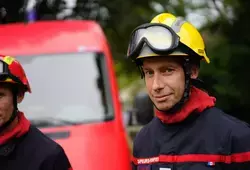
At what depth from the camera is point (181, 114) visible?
319 centimetres

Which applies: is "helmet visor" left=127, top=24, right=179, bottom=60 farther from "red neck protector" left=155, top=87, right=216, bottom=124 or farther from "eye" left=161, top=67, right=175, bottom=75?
"red neck protector" left=155, top=87, right=216, bottom=124

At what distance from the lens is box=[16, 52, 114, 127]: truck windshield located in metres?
6.15

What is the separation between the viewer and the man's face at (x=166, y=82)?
3.22 m

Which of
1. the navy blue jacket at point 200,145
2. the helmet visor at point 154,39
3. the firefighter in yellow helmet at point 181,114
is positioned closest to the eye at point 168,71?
the firefighter in yellow helmet at point 181,114

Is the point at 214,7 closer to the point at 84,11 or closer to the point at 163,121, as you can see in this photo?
the point at 84,11

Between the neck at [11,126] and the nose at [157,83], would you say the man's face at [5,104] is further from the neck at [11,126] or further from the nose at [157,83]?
the nose at [157,83]

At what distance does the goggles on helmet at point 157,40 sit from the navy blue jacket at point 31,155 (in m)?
0.68

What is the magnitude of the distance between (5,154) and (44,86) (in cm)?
293

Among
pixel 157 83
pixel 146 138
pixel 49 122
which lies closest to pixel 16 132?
pixel 146 138

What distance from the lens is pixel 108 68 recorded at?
668 cm

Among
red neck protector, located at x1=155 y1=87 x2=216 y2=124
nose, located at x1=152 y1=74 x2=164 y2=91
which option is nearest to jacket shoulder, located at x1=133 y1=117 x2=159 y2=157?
red neck protector, located at x1=155 y1=87 x2=216 y2=124

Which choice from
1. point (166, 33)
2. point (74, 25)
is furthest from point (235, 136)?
point (74, 25)

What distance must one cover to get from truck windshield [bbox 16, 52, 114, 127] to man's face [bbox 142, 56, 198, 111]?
2937mm

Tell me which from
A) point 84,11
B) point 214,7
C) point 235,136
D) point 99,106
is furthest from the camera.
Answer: point 84,11
